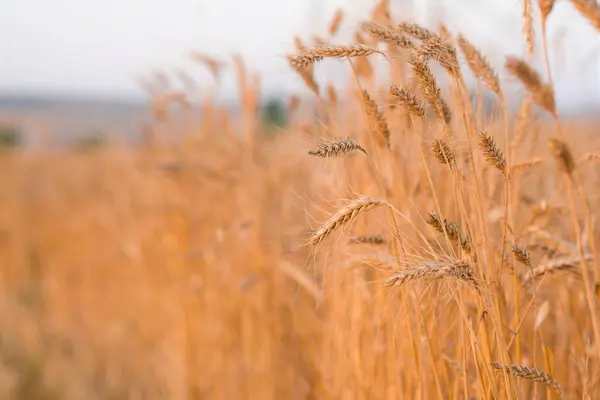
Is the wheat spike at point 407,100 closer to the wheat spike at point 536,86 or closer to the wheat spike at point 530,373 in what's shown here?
the wheat spike at point 536,86

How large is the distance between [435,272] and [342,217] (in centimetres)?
15

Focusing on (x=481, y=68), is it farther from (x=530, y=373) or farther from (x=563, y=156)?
(x=530, y=373)

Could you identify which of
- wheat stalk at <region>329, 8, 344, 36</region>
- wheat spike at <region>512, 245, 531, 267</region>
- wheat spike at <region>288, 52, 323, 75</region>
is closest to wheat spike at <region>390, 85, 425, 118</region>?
wheat spike at <region>288, 52, 323, 75</region>

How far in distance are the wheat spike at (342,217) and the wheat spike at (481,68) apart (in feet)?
0.93

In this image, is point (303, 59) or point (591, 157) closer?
point (303, 59)

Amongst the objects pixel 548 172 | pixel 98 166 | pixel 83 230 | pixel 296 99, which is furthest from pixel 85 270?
pixel 98 166

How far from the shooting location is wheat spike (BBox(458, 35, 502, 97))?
42.1 inches

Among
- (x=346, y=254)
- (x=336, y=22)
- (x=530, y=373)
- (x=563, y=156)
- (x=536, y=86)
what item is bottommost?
(x=530, y=373)

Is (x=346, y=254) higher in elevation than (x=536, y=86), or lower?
lower

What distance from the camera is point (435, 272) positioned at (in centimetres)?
89

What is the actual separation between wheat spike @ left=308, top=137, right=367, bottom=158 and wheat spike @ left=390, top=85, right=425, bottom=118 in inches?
3.5

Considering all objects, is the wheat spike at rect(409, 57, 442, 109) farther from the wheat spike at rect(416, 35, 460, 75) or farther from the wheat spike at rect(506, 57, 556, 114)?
the wheat spike at rect(506, 57, 556, 114)

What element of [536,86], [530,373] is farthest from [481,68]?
[530,373]

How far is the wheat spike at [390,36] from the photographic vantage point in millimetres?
1016
